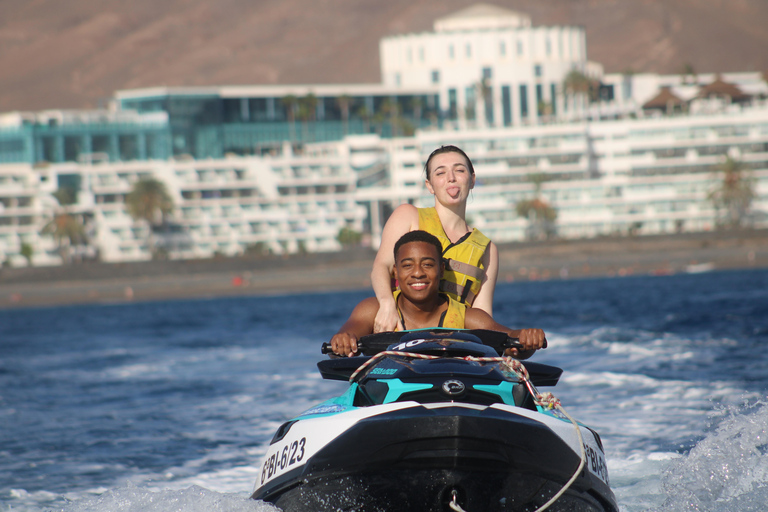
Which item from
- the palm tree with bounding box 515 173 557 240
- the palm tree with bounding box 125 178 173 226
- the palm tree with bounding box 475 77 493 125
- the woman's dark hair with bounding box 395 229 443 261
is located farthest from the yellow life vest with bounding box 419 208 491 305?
the palm tree with bounding box 475 77 493 125

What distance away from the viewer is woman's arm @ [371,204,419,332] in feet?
22.0

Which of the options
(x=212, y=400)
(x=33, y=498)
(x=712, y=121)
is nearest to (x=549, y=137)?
(x=712, y=121)

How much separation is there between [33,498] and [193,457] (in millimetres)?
2202

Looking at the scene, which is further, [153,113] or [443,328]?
[153,113]

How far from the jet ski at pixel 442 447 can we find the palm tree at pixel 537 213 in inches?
3886

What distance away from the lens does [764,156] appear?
108 m

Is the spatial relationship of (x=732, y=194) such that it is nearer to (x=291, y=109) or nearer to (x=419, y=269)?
(x=291, y=109)

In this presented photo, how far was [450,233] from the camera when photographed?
7.17m

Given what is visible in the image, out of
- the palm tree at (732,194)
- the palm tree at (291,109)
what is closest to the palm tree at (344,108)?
the palm tree at (291,109)

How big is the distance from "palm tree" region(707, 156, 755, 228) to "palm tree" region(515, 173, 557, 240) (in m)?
15.9

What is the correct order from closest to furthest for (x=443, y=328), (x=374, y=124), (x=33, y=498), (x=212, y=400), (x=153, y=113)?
(x=443, y=328) → (x=33, y=498) → (x=212, y=400) → (x=153, y=113) → (x=374, y=124)

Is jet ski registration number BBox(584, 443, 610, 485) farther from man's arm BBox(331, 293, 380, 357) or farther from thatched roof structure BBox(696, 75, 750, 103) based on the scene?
thatched roof structure BBox(696, 75, 750, 103)

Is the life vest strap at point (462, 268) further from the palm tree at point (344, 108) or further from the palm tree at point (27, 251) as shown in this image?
the palm tree at point (344, 108)

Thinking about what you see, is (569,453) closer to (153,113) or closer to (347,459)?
(347,459)
